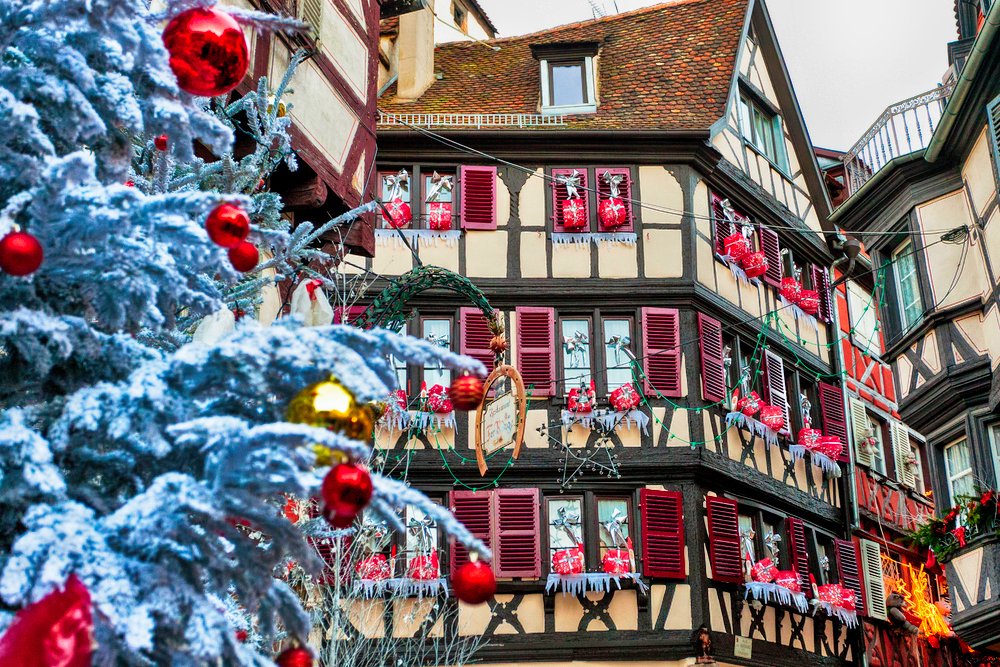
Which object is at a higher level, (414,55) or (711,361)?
(414,55)

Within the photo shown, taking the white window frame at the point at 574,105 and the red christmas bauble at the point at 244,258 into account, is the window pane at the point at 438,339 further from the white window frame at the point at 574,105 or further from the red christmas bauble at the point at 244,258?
the red christmas bauble at the point at 244,258

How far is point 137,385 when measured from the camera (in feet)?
11.5

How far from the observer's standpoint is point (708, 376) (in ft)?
63.6

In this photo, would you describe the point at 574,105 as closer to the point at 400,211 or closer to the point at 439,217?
the point at 439,217

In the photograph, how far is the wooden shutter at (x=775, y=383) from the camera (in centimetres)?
2114

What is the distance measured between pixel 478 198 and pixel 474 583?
611 inches

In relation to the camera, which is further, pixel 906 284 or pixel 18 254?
pixel 906 284

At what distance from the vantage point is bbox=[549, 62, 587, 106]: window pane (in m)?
21.5

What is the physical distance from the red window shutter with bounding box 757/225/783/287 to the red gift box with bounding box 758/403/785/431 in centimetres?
279

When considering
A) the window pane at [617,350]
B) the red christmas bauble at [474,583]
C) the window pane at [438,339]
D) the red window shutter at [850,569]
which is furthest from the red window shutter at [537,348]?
the red christmas bauble at [474,583]

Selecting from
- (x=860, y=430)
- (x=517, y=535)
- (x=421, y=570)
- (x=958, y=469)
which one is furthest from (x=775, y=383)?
(x=421, y=570)

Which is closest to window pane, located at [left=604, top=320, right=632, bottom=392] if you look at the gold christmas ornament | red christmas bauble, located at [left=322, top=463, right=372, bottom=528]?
the gold christmas ornament

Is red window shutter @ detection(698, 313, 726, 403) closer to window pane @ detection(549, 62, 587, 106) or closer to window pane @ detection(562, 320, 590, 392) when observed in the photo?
window pane @ detection(562, 320, 590, 392)

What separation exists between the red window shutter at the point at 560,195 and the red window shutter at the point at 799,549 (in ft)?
19.3
